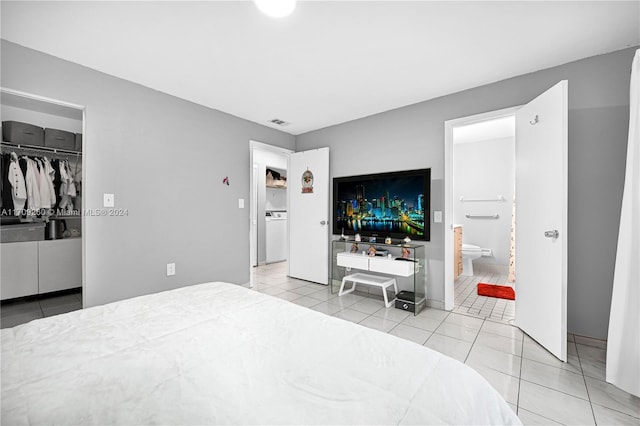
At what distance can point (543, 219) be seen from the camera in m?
2.28

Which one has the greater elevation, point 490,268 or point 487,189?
point 487,189

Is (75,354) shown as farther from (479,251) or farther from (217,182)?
(479,251)

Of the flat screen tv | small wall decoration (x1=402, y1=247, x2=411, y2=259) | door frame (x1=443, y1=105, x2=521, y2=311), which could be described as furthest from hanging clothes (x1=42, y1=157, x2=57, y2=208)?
door frame (x1=443, y1=105, x2=521, y2=311)

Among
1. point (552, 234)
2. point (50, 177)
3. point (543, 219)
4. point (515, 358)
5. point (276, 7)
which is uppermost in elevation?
point (276, 7)

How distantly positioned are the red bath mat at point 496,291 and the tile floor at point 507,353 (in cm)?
64

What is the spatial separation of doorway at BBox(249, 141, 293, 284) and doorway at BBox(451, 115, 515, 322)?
3.35 metres

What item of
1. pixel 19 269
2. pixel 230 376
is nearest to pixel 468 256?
pixel 230 376

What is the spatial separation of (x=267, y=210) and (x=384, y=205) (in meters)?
3.17

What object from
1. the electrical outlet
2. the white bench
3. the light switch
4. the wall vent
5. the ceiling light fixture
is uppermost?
the wall vent

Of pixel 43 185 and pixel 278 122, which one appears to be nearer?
pixel 43 185

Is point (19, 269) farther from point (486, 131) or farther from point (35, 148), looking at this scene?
point (486, 131)

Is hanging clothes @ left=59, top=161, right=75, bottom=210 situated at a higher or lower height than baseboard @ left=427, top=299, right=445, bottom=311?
higher

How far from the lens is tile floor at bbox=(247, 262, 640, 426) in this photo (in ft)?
5.19

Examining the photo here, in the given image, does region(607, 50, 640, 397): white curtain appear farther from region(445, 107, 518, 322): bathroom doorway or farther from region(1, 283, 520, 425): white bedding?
region(445, 107, 518, 322): bathroom doorway
